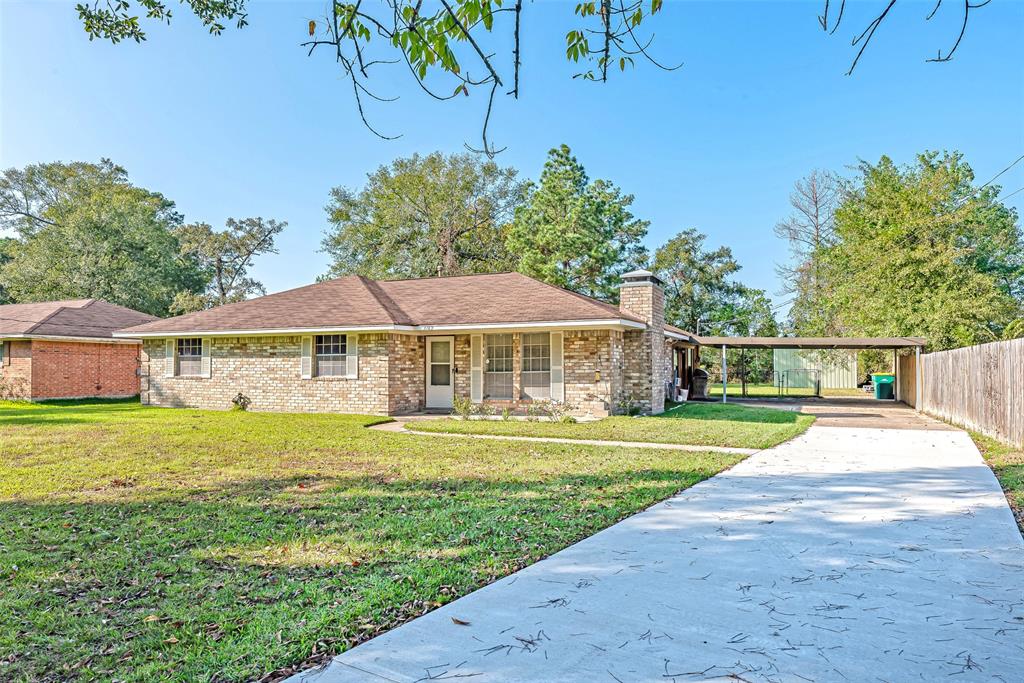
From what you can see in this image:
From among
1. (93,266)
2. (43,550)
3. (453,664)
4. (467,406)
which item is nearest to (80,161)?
(93,266)

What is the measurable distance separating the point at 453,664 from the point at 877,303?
26168mm

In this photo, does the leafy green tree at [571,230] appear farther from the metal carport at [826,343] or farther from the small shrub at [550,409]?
the small shrub at [550,409]

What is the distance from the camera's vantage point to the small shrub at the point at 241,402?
16625 mm

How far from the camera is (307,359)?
53.3ft

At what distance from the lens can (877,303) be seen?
2441cm

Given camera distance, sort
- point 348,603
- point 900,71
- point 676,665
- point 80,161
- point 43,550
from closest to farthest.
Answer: point 676,665
point 348,603
point 43,550
point 900,71
point 80,161

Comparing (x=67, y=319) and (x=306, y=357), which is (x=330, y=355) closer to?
(x=306, y=357)

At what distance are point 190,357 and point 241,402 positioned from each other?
8.53 ft

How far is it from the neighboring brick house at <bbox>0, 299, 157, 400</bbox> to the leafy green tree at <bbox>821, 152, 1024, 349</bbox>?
27.8 metres

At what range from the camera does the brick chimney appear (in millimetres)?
15625

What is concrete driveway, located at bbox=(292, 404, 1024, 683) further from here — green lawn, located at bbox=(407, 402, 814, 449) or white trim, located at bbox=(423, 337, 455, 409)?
white trim, located at bbox=(423, 337, 455, 409)

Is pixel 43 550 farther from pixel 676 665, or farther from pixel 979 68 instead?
pixel 979 68

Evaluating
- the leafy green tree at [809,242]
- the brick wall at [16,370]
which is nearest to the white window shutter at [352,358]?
the brick wall at [16,370]

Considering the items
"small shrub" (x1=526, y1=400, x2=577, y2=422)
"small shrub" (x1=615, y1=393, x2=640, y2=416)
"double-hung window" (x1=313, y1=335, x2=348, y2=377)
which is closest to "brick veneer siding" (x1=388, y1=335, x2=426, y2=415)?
"double-hung window" (x1=313, y1=335, x2=348, y2=377)
